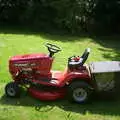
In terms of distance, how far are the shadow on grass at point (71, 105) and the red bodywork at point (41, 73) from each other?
0.15 m

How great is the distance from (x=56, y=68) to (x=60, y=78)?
2.65m

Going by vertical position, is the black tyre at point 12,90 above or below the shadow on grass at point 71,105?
above

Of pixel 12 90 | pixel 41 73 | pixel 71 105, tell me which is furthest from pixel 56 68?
pixel 71 105

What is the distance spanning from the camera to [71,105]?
8.18 meters

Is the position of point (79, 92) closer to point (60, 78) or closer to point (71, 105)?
point (71, 105)

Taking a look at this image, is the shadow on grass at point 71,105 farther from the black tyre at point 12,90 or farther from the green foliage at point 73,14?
the green foliage at point 73,14

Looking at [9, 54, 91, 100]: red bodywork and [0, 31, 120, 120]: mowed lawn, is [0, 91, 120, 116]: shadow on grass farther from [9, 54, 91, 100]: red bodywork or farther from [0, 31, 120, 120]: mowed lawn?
[9, 54, 91, 100]: red bodywork

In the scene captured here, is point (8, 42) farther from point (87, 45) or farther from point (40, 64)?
point (40, 64)

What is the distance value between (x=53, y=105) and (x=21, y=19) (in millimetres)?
12360

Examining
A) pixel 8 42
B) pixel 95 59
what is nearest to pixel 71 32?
pixel 8 42

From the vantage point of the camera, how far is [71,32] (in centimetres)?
1858

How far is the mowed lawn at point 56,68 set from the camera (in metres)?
7.67

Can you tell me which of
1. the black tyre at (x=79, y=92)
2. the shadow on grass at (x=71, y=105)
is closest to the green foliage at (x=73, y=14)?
the shadow on grass at (x=71, y=105)

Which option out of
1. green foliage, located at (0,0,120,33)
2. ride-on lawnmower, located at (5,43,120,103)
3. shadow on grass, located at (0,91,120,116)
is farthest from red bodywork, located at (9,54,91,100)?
green foliage, located at (0,0,120,33)
